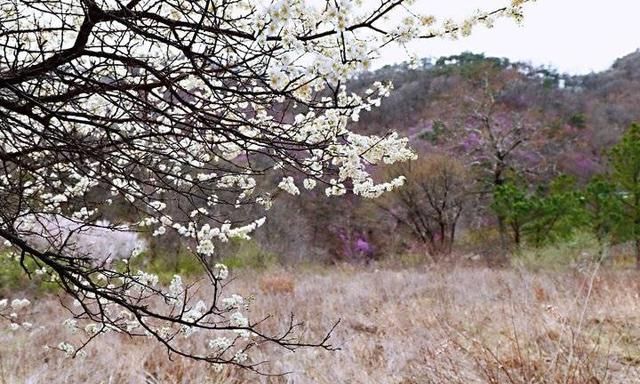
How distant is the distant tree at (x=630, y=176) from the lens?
11672 mm

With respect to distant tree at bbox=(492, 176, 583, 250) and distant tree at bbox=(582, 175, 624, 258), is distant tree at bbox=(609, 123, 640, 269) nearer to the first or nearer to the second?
distant tree at bbox=(582, 175, 624, 258)

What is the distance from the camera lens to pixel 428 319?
502 cm

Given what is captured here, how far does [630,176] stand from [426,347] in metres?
10.3

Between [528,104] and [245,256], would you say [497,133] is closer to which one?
[528,104]

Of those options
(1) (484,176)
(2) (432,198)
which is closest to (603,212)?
(2) (432,198)

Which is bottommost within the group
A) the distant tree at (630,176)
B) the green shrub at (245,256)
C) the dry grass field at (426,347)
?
the dry grass field at (426,347)

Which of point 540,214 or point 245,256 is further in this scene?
point 245,256

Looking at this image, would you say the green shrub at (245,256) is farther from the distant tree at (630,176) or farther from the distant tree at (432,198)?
the distant tree at (630,176)

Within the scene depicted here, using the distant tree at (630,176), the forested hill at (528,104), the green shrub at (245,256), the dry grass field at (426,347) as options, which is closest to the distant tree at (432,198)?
the green shrub at (245,256)

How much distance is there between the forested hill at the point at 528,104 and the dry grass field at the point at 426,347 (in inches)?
A: 783

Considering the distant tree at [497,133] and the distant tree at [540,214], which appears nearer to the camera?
the distant tree at [540,214]

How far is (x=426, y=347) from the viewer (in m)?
3.57

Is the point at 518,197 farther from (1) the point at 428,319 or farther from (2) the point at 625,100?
(2) the point at 625,100

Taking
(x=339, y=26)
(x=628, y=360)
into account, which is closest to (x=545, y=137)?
(x=628, y=360)
